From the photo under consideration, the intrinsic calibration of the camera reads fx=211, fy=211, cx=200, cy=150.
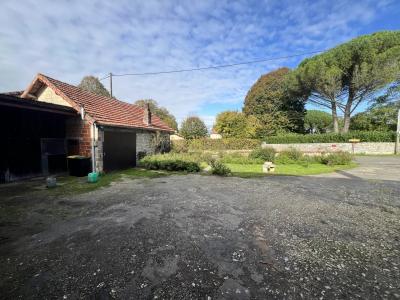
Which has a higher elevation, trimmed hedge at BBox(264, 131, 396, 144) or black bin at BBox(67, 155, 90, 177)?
trimmed hedge at BBox(264, 131, 396, 144)

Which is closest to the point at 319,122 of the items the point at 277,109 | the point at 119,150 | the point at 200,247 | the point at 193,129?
the point at 277,109

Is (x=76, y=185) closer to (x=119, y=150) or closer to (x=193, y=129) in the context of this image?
(x=119, y=150)

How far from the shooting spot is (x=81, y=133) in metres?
11.1

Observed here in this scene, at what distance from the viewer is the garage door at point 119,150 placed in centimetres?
1180

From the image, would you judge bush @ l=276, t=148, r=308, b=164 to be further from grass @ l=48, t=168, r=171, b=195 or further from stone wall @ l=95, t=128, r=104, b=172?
stone wall @ l=95, t=128, r=104, b=172

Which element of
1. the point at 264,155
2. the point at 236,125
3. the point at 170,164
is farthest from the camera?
the point at 236,125

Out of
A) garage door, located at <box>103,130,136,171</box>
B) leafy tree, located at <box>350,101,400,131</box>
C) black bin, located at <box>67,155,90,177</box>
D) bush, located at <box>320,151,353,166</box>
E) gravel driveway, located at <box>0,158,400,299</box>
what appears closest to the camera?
gravel driveway, located at <box>0,158,400,299</box>

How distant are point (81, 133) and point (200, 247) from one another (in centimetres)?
1003

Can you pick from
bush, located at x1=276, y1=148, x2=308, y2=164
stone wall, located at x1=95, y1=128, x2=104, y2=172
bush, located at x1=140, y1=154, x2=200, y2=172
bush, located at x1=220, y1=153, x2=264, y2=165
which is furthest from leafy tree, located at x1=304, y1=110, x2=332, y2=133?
stone wall, located at x1=95, y1=128, x2=104, y2=172

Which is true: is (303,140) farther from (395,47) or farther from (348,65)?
(395,47)

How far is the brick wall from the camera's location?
10945 millimetres

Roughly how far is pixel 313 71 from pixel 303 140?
25.4 ft

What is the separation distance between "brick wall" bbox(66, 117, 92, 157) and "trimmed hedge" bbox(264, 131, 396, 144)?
21386mm

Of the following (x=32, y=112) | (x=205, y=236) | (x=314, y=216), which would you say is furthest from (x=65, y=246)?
(x=32, y=112)
